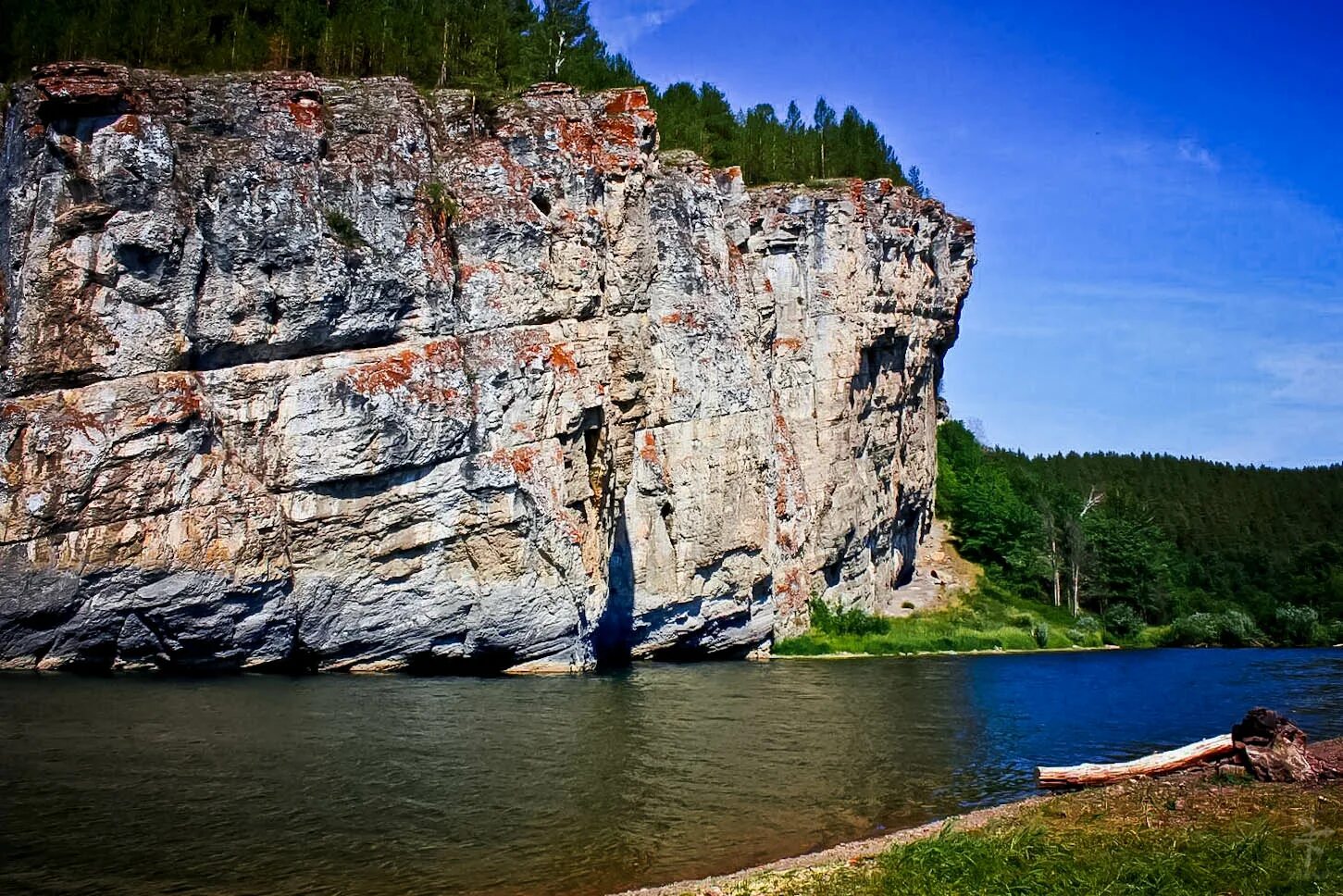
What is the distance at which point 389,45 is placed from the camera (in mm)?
43219

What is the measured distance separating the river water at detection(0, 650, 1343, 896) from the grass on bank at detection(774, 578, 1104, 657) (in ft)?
47.4

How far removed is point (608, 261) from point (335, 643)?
17.9m

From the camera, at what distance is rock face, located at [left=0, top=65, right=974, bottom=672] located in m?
29.4

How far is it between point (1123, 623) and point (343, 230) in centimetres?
5297

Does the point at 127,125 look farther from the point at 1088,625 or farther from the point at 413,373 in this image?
the point at 1088,625

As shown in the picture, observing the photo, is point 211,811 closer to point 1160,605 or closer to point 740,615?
point 740,615

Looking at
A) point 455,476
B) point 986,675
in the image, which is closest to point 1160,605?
point 986,675

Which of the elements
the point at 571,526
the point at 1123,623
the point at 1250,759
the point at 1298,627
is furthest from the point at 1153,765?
the point at 1298,627

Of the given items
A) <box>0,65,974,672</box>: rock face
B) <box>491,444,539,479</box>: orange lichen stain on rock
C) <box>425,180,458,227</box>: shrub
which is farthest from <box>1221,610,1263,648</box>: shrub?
<box>425,180,458,227</box>: shrub

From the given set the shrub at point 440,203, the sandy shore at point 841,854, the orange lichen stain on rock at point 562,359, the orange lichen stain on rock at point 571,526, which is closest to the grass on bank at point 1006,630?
the orange lichen stain on rock at point 571,526

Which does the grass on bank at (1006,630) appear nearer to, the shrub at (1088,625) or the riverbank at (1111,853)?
the shrub at (1088,625)

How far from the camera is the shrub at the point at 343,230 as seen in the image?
3400 centimetres

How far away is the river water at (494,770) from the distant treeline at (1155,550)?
35.2 metres

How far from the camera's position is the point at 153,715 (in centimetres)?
2164
